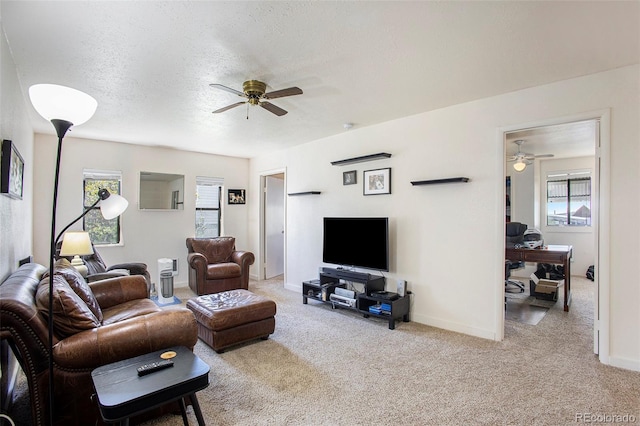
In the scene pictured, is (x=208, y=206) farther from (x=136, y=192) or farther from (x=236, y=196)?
A: (x=136, y=192)

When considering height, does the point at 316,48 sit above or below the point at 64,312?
above

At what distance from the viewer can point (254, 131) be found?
4.56 m

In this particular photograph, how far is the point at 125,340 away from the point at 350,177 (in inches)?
133

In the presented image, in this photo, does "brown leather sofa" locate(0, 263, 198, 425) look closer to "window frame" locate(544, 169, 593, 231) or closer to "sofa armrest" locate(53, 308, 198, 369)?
"sofa armrest" locate(53, 308, 198, 369)

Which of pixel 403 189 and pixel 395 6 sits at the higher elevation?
pixel 395 6

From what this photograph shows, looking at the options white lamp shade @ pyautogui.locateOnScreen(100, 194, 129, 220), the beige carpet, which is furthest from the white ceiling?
the beige carpet

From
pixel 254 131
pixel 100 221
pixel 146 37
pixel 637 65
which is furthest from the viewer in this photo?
pixel 100 221

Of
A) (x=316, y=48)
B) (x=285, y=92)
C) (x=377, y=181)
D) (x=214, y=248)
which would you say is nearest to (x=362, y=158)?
(x=377, y=181)

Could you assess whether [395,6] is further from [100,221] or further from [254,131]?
[100,221]

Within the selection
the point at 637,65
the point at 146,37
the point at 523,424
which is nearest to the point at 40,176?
the point at 146,37

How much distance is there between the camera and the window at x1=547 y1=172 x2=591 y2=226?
6527 mm

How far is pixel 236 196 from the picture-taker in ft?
21.6

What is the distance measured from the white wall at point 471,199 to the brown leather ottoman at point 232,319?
173cm

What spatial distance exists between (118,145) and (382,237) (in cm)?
446
